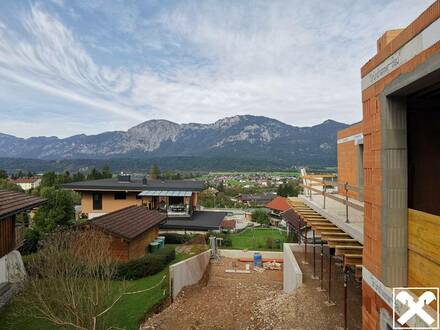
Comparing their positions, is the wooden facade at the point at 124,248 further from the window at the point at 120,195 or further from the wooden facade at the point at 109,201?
the window at the point at 120,195

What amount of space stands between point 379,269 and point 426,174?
2458 mm

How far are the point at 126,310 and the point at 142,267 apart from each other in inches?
125

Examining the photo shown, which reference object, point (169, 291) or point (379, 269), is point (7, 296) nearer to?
point (169, 291)

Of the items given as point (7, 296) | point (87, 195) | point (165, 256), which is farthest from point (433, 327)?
point (87, 195)

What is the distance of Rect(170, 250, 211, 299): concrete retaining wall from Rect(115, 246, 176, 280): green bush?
4.25ft

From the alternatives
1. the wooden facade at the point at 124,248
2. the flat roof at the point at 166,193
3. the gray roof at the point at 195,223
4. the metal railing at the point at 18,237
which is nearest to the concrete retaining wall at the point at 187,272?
the wooden facade at the point at 124,248

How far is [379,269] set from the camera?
4703mm

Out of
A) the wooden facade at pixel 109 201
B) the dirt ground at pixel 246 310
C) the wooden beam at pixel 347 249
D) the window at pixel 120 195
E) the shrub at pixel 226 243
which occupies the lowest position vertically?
the shrub at pixel 226 243

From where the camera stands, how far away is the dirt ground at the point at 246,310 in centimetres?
907

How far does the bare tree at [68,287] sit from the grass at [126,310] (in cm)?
37

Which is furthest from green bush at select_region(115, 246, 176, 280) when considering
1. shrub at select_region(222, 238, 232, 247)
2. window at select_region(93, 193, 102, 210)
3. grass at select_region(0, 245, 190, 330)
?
window at select_region(93, 193, 102, 210)

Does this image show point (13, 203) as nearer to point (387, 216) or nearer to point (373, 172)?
point (373, 172)

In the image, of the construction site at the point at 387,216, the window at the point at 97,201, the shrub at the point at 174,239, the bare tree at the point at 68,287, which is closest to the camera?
the construction site at the point at 387,216

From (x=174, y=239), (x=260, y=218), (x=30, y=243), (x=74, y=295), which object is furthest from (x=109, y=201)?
(x=260, y=218)
